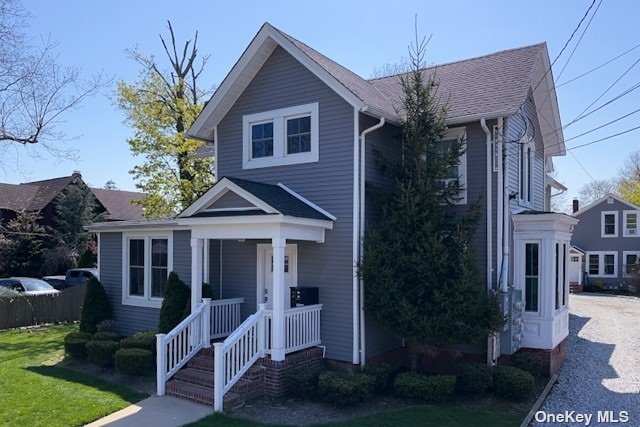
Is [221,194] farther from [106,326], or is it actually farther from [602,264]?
[602,264]

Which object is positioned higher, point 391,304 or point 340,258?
point 340,258

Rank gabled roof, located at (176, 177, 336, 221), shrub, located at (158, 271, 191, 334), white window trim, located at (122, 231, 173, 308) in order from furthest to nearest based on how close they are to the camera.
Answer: white window trim, located at (122, 231, 173, 308) → shrub, located at (158, 271, 191, 334) → gabled roof, located at (176, 177, 336, 221)

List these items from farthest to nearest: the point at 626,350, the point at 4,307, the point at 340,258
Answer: the point at 4,307 → the point at 626,350 → the point at 340,258

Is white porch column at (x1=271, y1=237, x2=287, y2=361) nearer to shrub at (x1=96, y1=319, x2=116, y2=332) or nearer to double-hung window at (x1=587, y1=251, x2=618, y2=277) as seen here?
→ shrub at (x1=96, y1=319, x2=116, y2=332)

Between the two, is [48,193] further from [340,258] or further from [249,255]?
[340,258]

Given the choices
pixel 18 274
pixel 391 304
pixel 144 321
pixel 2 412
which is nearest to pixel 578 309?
pixel 391 304

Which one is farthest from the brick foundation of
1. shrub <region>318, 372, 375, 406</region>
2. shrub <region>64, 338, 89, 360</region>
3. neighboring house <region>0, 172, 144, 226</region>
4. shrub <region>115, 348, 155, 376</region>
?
neighboring house <region>0, 172, 144, 226</region>

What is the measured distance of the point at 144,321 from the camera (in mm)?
14164

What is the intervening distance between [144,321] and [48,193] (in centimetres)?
2787

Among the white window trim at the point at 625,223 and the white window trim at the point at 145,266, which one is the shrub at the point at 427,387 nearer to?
the white window trim at the point at 145,266

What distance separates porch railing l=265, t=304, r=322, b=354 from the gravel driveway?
4.55 m

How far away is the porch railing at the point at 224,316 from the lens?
11.6 meters

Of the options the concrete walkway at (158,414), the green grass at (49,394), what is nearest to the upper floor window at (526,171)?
the concrete walkway at (158,414)

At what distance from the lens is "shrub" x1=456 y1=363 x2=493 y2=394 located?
31.8ft
